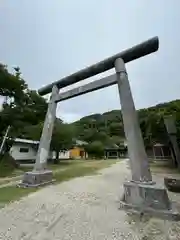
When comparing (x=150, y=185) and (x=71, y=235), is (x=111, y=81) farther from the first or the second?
(x=71, y=235)

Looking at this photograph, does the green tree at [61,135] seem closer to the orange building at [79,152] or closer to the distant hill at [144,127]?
the distant hill at [144,127]

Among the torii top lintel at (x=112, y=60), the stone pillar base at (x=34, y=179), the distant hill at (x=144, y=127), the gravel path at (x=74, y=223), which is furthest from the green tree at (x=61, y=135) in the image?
the gravel path at (x=74, y=223)

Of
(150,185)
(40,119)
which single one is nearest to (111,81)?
(150,185)

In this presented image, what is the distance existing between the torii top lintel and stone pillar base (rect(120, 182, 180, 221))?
14.2ft

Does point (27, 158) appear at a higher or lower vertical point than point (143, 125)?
lower

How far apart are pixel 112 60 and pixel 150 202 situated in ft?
15.9

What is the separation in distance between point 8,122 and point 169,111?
12269mm

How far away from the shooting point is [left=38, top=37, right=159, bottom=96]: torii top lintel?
21.7 ft

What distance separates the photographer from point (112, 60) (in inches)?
285

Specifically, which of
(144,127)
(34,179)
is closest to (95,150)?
(144,127)

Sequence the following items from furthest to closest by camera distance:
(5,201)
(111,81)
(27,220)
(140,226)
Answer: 1. (111,81)
2. (5,201)
3. (27,220)
4. (140,226)

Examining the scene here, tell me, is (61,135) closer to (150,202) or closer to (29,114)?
(29,114)

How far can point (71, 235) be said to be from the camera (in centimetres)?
361

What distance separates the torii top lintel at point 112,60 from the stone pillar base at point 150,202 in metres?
4.32
